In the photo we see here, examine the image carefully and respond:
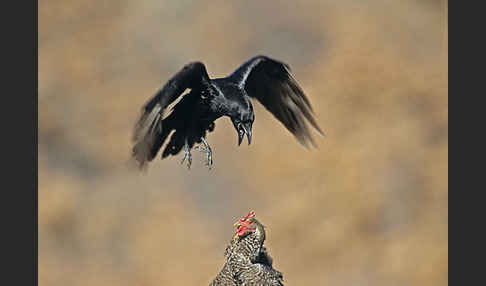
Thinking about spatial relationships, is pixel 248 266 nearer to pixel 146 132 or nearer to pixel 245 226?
pixel 245 226

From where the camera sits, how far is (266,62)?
5582 mm

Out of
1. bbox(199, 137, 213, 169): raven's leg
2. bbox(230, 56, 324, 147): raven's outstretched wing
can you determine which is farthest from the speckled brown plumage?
bbox(230, 56, 324, 147): raven's outstretched wing

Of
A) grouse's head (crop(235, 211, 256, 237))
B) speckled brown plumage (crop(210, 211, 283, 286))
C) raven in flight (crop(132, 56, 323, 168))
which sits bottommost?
speckled brown plumage (crop(210, 211, 283, 286))

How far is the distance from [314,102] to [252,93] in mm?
5933

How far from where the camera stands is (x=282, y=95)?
223 inches

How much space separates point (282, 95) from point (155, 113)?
4.79 ft

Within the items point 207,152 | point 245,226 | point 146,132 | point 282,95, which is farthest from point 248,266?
point 282,95

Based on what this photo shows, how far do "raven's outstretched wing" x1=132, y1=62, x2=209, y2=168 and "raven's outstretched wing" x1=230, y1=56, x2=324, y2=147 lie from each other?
2.66ft

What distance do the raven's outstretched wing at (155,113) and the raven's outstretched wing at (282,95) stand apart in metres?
0.81

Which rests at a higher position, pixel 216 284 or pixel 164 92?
pixel 164 92

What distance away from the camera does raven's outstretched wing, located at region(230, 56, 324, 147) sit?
18.4ft

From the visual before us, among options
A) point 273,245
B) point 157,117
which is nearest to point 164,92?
point 157,117

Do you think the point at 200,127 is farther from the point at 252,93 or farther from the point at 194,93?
the point at 252,93

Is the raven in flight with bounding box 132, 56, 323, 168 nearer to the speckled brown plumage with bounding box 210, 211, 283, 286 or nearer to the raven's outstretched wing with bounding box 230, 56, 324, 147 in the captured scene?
the raven's outstretched wing with bounding box 230, 56, 324, 147
